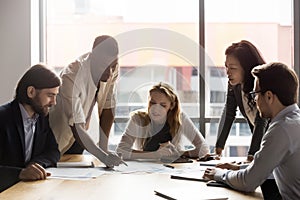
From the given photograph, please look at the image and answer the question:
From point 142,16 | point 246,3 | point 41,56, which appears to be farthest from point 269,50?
point 41,56

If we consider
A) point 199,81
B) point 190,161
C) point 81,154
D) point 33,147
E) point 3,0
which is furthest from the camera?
point 199,81

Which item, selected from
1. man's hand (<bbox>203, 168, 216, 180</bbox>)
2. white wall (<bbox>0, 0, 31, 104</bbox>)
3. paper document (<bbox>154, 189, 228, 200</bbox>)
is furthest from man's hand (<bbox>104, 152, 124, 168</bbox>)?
white wall (<bbox>0, 0, 31, 104</bbox>)

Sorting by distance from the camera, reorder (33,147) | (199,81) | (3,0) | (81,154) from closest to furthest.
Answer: (33,147) < (81,154) < (3,0) < (199,81)

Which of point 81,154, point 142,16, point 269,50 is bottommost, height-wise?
point 81,154

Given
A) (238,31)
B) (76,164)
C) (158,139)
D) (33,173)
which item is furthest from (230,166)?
(238,31)

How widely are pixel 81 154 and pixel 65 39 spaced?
1473mm

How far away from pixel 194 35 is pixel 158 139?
4.57ft

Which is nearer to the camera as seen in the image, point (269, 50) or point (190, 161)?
point (190, 161)

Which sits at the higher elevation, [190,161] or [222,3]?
[222,3]

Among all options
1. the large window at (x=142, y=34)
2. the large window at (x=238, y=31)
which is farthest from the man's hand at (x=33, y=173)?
the large window at (x=238, y=31)

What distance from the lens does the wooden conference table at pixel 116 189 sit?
1.88 m

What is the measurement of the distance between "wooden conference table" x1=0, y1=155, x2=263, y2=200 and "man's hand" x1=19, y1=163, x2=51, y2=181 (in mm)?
47

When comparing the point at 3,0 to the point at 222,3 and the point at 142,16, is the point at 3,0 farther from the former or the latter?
the point at 222,3

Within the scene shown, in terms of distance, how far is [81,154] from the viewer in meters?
3.12
